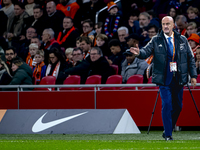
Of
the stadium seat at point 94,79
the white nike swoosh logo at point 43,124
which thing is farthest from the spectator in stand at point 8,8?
the white nike swoosh logo at point 43,124

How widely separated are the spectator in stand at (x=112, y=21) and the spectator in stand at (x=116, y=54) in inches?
89.9

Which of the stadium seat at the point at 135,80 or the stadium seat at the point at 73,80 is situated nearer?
the stadium seat at the point at 135,80

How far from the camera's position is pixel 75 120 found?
9.10m

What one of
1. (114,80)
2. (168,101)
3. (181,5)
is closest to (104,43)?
(114,80)

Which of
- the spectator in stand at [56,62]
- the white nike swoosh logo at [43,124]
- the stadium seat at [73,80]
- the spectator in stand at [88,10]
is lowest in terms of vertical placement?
the white nike swoosh logo at [43,124]

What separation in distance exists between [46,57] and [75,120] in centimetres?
491

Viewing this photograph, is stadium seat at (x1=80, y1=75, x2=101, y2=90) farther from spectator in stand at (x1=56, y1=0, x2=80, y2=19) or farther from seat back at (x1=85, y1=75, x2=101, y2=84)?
spectator in stand at (x1=56, y1=0, x2=80, y2=19)

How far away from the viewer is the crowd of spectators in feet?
38.3

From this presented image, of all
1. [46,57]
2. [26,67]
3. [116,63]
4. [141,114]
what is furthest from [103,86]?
[46,57]

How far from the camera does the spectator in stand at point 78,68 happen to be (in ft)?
38.2

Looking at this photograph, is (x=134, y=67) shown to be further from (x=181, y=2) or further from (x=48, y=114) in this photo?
(x=181, y=2)

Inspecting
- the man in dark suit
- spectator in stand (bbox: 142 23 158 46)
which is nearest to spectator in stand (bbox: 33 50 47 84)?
spectator in stand (bbox: 142 23 158 46)

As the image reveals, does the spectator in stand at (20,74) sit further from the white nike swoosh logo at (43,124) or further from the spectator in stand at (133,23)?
the spectator in stand at (133,23)

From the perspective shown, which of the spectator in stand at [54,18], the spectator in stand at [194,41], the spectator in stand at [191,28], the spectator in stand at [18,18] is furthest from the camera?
the spectator in stand at [18,18]
